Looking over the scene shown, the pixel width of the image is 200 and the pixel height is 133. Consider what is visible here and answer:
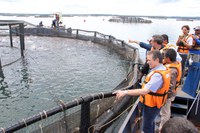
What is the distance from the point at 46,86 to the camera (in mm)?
11102

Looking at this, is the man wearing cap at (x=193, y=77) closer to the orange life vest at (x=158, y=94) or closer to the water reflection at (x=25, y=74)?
→ the orange life vest at (x=158, y=94)

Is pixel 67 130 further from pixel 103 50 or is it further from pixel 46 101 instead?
pixel 103 50

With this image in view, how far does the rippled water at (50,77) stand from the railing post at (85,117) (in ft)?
12.5


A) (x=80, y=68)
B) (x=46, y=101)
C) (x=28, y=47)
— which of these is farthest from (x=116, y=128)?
(x=28, y=47)

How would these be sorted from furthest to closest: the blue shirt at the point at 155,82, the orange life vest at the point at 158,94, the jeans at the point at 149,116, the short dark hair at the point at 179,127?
the jeans at the point at 149,116, the orange life vest at the point at 158,94, the blue shirt at the point at 155,82, the short dark hair at the point at 179,127

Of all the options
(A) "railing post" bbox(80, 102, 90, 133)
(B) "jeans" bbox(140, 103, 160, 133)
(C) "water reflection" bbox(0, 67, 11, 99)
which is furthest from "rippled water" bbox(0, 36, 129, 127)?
(B) "jeans" bbox(140, 103, 160, 133)

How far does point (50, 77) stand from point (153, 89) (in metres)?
9.72

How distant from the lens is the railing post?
4.06 m

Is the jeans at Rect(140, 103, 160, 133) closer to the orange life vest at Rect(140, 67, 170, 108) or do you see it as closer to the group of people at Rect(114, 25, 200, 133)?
the group of people at Rect(114, 25, 200, 133)

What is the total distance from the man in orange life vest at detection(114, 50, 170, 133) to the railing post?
722mm

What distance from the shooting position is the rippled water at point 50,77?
9.12m

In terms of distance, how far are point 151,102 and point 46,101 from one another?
21.5ft

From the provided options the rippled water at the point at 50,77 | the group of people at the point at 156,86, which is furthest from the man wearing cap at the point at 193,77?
the rippled water at the point at 50,77

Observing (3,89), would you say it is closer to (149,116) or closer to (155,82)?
(149,116)
